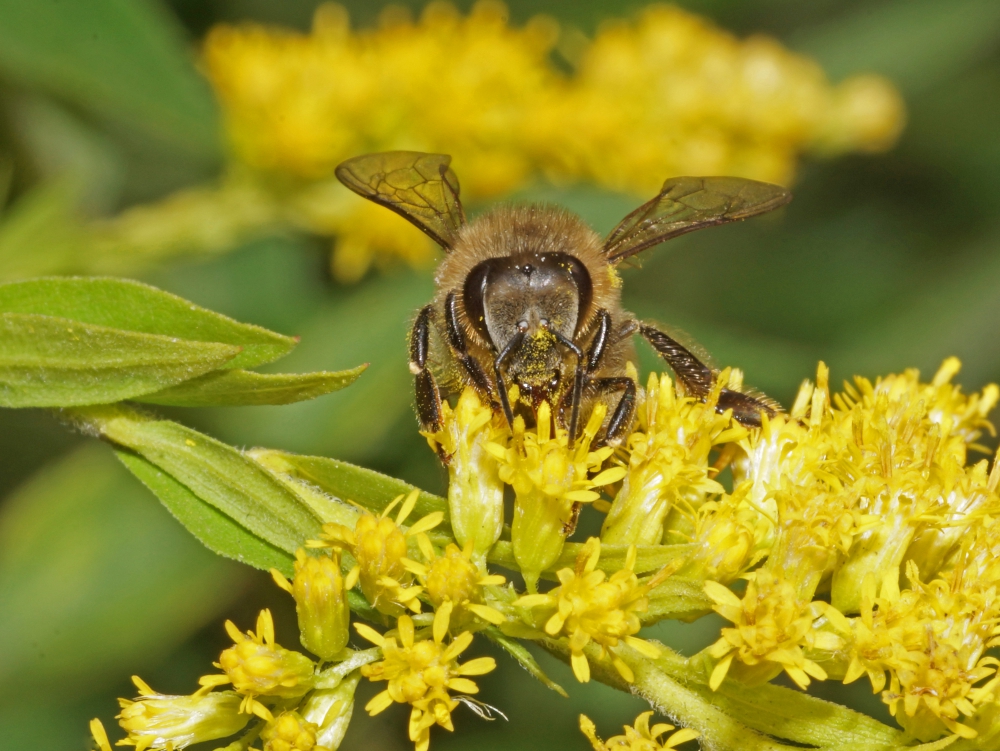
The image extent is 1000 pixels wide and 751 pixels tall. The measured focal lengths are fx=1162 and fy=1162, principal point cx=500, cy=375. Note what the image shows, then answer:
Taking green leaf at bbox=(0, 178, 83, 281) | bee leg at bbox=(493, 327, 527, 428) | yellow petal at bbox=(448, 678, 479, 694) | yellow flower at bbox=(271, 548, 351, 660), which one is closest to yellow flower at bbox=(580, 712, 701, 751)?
yellow petal at bbox=(448, 678, 479, 694)

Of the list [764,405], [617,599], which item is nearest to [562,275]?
[764,405]

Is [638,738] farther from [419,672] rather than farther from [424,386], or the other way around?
[424,386]

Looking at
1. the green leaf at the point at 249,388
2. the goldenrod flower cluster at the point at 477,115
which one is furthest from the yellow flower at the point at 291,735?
the goldenrod flower cluster at the point at 477,115

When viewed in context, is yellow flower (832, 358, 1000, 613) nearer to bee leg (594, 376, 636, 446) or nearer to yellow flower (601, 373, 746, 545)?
yellow flower (601, 373, 746, 545)

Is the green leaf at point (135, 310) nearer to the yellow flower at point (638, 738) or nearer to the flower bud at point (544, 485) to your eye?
the flower bud at point (544, 485)

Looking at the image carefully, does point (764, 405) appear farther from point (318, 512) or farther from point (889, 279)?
point (889, 279)
